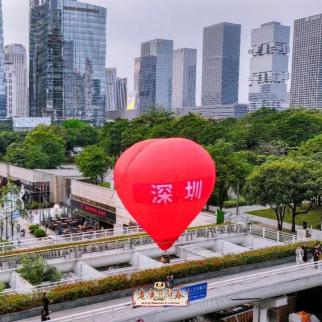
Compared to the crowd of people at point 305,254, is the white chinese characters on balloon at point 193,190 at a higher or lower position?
higher

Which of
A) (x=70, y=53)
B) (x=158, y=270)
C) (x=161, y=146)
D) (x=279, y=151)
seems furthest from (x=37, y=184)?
(x=70, y=53)

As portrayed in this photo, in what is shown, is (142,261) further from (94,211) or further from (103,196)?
(94,211)

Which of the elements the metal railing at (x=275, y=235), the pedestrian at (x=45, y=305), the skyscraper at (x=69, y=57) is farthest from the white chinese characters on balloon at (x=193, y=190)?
the skyscraper at (x=69, y=57)

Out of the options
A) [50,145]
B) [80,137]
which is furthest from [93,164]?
[80,137]

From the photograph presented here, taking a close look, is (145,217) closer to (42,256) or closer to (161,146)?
(161,146)

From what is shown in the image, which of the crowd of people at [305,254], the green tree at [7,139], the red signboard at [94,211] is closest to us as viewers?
the crowd of people at [305,254]

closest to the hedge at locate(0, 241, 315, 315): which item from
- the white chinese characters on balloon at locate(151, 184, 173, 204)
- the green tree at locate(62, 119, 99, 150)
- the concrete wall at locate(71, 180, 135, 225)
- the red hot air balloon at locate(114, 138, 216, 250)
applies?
the red hot air balloon at locate(114, 138, 216, 250)

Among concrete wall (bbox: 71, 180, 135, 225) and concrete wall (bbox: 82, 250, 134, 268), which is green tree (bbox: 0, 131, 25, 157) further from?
concrete wall (bbox: 82, 250, 134, 268)

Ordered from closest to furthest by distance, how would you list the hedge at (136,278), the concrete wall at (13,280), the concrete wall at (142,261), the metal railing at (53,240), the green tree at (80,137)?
1. the hedge at (136,278)
2. the concrete wall at (13,280)
3. the concrete wall at (142,261)
4. the metal railing at (53,240)
5. the green tree at (80,137)

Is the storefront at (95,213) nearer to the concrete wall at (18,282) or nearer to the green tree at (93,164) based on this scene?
the green tree at (93,164)
